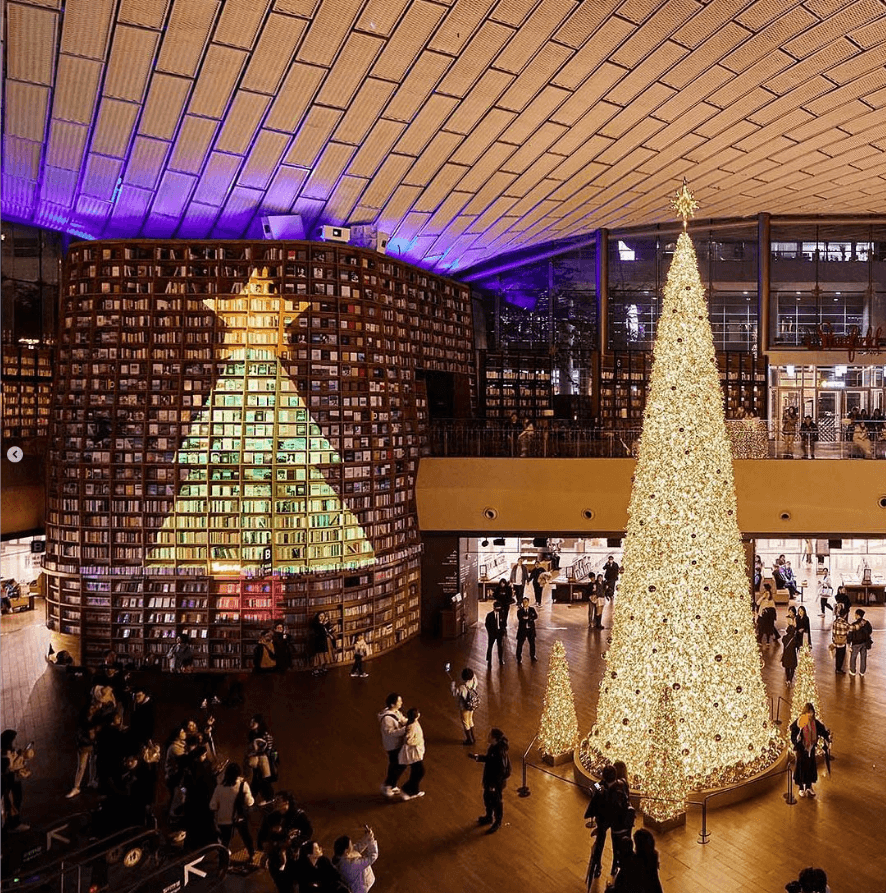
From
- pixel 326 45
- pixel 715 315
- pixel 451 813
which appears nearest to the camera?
pixel 451 813

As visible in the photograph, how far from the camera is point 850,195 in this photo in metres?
14.4

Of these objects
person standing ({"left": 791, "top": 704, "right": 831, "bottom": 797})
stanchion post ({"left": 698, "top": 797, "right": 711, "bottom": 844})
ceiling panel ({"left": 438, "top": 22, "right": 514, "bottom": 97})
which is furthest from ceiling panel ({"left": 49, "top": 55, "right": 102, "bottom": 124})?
person standing ({"left": 791, "top": 704, "right": 831, "bottom": 797})

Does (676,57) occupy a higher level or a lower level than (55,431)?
higher

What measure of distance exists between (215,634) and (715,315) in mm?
11823

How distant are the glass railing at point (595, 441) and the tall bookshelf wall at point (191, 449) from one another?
8.68ft

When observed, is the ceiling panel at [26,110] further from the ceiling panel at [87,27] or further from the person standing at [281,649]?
the person standing at [281,649]

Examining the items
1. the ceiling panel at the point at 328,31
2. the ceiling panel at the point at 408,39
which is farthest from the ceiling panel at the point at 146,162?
the ceiling panel at the point at 408,39

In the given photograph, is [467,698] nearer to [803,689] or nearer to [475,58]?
[803,689]

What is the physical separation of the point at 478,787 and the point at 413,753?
0.90 metres

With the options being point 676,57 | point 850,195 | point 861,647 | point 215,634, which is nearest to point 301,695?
point 215,634

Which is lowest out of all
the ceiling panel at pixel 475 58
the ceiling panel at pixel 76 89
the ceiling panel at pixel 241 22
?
the ceiling panel at pixel 76 89

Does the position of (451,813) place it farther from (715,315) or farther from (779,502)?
(715,315)

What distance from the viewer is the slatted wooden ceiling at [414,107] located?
7863mm

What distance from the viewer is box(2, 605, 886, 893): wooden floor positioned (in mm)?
6055
